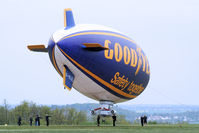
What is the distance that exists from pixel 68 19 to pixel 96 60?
5.62 meters

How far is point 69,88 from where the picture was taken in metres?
46.3

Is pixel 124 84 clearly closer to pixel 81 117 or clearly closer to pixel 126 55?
pixel 126 55

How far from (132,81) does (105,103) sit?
12.1 ft

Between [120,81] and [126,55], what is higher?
[126,55]

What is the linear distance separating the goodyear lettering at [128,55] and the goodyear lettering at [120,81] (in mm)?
1539

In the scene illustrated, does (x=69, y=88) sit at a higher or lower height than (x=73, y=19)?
lower

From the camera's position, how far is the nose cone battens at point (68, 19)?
47.1 metres

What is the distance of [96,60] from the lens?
4534 cm

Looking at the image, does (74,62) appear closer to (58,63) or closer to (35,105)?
(58,63)

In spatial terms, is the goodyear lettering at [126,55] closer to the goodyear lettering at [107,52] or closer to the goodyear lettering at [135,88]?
the goodyear lettering at [107,52]

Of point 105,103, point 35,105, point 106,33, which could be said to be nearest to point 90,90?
point 105,103

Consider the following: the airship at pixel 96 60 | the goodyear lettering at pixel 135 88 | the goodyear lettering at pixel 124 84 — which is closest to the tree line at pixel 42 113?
the goodyear lettering at pixel 135 88

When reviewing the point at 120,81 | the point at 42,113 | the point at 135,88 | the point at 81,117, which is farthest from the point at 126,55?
the point at 81,117

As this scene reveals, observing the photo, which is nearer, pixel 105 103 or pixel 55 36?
pixel 55 36
